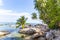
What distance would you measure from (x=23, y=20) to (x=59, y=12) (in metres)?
20.6

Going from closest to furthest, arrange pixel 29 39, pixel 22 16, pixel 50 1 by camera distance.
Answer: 1. pixel 29 39
2. pixel 50 1
3. pixel 22 16

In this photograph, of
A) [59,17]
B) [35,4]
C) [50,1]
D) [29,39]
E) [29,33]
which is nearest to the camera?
[59,17]

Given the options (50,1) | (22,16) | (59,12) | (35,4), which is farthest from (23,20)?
(59,12)

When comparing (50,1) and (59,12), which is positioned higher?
(50,1)

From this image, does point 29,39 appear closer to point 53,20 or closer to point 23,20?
point 53,20

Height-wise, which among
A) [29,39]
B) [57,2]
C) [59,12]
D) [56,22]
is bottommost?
[29,39]

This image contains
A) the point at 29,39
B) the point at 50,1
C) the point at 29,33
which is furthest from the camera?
the point at 29,33

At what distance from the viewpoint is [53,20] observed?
97.8ft

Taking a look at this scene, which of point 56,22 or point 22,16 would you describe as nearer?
point 56,22

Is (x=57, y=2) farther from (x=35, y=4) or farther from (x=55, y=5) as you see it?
(x=35, y=4)

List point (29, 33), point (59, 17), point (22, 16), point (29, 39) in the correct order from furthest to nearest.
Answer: point (22, 16)
point (29, 33)
point (29, 39)
point (59, 17)

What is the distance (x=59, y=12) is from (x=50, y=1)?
4.84 meters

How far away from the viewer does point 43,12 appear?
38.8 m

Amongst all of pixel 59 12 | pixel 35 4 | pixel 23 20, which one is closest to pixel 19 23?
pixel 23 20
